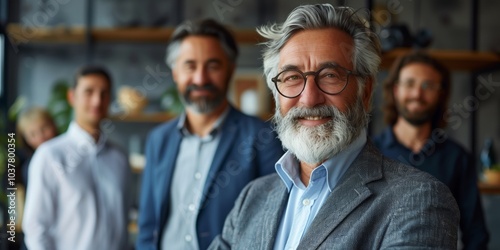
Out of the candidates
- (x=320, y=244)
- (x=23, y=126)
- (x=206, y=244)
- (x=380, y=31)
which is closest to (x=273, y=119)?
(x=320, y=244)

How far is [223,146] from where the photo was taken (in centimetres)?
213

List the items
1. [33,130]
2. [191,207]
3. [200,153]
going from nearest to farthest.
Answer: [191,207], [200,153], [33,130]

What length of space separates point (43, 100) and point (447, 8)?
2959mm

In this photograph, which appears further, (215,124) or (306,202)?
(215,124)

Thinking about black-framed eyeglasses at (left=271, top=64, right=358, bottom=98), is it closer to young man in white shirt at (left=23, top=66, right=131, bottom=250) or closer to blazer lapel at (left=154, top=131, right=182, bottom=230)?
blazer lapel at (left=154, top=131, right=182, bottom=230)

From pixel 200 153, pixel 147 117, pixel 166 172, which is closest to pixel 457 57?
pixel 147 117

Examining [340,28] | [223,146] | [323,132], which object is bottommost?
[223,146]

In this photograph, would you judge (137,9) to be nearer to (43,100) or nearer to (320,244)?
(43,100)

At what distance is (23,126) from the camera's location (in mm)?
3512

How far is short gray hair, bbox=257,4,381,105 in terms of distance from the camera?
4.41 feet

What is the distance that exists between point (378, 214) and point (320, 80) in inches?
12.2

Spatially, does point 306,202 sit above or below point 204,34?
below

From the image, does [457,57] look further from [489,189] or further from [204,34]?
[204,34]

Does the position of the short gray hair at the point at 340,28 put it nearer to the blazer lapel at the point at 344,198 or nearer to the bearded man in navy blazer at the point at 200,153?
the blazer lapel at the point at 344,198
